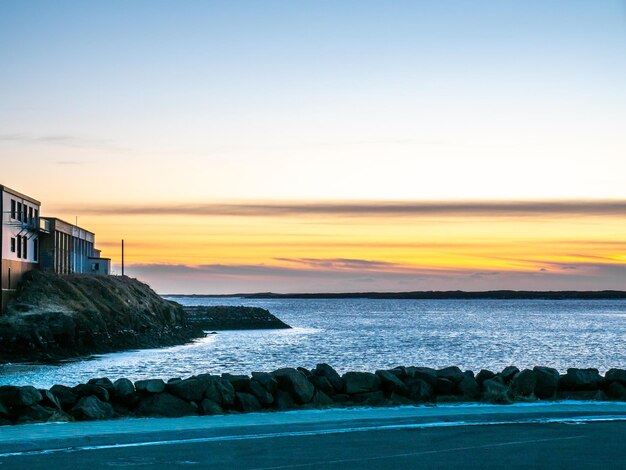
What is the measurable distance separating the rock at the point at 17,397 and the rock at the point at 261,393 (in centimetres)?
394

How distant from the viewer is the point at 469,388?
18.2 metres

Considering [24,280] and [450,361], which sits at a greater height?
[24,280]

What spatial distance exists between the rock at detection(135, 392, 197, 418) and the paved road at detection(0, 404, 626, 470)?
1015 mm

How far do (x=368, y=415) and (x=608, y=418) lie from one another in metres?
4.08

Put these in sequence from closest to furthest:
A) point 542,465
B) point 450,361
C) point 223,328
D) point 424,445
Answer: point 542,465, point 424,445, point 450,361, point 223,328

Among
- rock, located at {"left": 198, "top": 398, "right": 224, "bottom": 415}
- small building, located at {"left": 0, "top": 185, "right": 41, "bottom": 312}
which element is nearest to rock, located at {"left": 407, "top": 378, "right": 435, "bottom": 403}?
rock, located at {"left": 198, "top": 398, "right": 224, "bottom": 415}

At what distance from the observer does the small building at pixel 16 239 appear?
67.1m

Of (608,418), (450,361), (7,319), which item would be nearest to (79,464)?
(608,418)

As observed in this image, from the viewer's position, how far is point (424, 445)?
42.3 feet

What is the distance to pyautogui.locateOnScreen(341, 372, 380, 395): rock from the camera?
1784 cm

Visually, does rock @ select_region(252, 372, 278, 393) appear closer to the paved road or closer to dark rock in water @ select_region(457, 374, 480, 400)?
the paved road

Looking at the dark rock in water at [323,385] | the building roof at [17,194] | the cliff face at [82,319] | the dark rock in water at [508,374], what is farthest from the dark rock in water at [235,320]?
the dark rock in water at [323,385]

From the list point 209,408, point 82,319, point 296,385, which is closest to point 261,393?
point 296,385

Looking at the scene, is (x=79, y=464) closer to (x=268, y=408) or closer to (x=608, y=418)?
(x=268, y=408)
